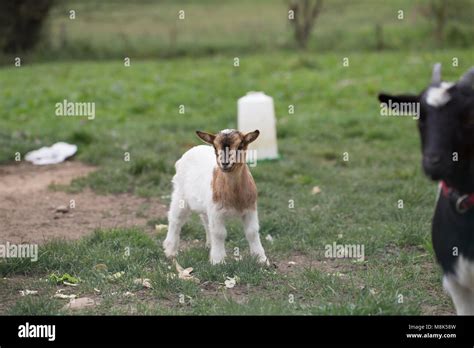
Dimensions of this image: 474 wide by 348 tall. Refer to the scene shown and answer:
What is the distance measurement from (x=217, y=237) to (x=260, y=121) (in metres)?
4.80

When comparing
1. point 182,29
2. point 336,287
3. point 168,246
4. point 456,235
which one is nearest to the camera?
point 456,235

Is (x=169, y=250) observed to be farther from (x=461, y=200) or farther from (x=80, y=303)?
(x=461, y=200)

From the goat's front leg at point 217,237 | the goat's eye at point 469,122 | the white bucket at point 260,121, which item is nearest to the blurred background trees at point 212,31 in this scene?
the white bucket at point 260,121

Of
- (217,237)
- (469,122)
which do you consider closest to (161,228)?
(217,237)

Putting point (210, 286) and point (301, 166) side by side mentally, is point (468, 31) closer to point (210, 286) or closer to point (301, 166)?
point (301, 166)

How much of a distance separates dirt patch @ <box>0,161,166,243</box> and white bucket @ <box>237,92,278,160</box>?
2.35 m

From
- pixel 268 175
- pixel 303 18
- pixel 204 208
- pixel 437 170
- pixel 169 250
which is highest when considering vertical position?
pixel 303 18

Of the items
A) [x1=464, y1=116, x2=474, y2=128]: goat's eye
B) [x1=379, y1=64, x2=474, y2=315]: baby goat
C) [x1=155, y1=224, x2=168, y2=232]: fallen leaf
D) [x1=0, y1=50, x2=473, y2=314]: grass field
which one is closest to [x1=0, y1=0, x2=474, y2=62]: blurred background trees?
[x1=0, y1=50, x2=473, y2=314]: grass field

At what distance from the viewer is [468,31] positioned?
22.3 meters

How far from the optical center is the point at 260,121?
11.6m

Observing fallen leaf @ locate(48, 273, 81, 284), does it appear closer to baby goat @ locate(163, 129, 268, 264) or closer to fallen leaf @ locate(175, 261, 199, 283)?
fallen leaf @ locate(175, 261, 199, 283)

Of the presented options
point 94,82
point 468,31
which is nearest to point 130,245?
point 94,82

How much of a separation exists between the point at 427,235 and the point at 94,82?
10717 mm
